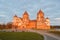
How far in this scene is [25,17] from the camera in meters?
197

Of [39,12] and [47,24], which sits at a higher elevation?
[39,12]

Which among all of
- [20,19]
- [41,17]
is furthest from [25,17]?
[41,17]

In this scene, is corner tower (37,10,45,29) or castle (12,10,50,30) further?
castle (12,10,50,30)

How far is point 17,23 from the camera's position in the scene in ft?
618

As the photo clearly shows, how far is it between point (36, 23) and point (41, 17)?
8946mm

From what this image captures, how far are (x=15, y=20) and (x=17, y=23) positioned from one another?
827 centimetres

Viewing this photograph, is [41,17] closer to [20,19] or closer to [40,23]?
[40,23]

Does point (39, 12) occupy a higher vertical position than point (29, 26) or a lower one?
higher

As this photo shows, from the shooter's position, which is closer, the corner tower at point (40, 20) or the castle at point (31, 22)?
the corner tower at point (40, 20)

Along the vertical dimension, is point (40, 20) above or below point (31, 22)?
above

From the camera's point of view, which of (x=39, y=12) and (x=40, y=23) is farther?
(x=39, y=12)

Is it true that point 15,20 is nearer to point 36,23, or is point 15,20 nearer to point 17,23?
point 17,23

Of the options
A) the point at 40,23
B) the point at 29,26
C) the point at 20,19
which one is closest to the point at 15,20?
the point at 20,19

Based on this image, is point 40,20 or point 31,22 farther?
point 31,22
